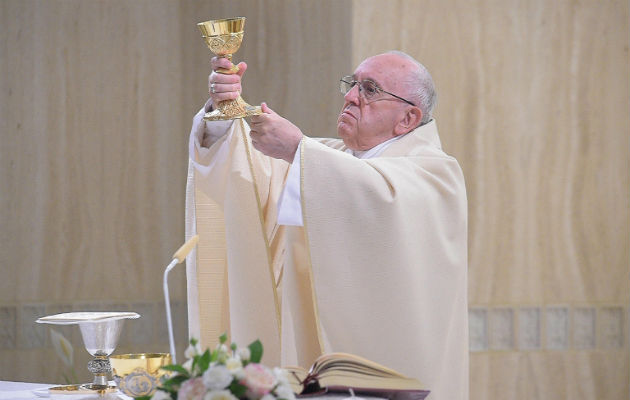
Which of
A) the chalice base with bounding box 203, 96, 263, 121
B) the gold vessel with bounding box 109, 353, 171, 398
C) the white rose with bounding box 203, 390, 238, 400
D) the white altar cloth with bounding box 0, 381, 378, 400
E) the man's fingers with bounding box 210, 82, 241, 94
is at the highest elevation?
the man's fingers with bounding box 210, 82, 241, 94

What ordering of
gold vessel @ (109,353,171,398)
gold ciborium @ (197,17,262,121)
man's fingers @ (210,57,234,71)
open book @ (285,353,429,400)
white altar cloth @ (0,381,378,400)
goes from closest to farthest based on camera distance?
1. open book @ (285,353,429,400)
2. gold vessel @ (109,353,171,398)
3. white altar cloth @ (0,381,378,400)
4. gold ciborium @ (197,17,262,121)
5. man's fingers @ (210,57,234,71)

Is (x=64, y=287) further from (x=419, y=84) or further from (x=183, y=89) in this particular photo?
(x=419, y=84)

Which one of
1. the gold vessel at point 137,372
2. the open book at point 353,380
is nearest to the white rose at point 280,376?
the open book at point 353,380

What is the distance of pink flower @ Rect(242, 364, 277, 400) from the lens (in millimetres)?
1688

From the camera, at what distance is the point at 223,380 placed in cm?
166

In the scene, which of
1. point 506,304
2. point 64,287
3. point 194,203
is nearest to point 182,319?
point 64,287

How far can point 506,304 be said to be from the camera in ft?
17.1

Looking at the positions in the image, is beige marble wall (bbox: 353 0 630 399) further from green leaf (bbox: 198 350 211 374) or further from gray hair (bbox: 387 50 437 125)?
green leaf (bbox: 198 350 211 374)

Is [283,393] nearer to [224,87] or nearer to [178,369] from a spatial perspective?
[178,369]

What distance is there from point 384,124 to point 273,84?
2095mm

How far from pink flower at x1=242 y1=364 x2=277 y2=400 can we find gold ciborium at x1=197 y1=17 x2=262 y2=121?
1.42 m

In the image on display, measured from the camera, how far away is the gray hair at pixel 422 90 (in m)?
3.51

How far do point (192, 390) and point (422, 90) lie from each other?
2090mm

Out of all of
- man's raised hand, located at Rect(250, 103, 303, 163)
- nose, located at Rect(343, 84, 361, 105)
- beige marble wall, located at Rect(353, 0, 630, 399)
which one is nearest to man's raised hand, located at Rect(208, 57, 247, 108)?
man's raised hand, located at Rect(250, 103, 303, 163)
